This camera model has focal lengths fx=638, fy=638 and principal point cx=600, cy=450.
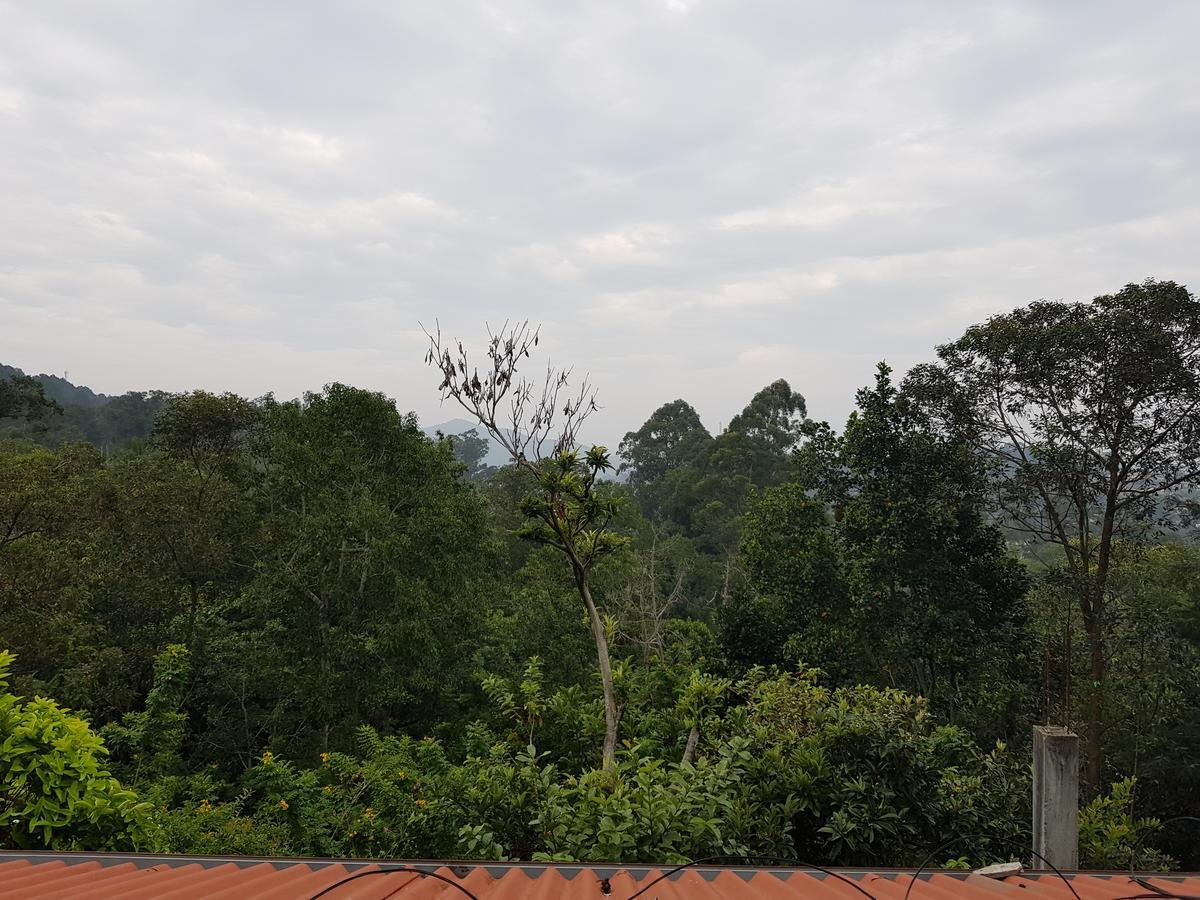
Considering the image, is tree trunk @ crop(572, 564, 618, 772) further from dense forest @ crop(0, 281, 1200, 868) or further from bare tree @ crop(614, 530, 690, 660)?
bare tree @ crop(614, 530, 690, 660)

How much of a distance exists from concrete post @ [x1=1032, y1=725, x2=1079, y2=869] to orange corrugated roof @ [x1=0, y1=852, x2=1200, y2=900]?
694mm

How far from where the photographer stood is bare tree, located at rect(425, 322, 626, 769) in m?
6.44

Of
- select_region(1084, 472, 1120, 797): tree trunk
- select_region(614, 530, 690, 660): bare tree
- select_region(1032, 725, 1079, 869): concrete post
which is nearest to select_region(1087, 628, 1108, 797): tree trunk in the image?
select_region(1084, 472, 1120, 797): tree trunk

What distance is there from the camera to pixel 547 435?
7301mm

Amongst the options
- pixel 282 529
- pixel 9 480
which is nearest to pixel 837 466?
pixel 282 529

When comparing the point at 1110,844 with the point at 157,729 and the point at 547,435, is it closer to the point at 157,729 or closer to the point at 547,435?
the point at 547,435

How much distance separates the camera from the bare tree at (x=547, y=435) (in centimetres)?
644

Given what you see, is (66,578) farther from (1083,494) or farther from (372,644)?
(1083,494)

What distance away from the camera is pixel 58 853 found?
2.89 metres

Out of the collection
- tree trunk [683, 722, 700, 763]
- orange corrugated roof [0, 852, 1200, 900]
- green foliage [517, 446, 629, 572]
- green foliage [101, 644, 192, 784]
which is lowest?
green foliage [101, 644, 192, 784]

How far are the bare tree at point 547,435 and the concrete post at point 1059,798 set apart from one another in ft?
12.0

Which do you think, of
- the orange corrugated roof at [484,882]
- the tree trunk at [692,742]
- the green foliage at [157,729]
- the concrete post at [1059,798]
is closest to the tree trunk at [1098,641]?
the tree trunk at [692,742]

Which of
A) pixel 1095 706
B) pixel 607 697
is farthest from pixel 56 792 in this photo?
pixel 1095 706

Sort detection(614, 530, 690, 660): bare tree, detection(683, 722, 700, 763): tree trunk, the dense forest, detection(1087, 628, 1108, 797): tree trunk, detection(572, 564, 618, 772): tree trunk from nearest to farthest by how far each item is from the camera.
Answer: detection(683, 722, 700, 763): tree trunk, detection(572, 564, 618, 772): tree trunk, the dense forest, detection(1087, 628, 1108, 797): tree trunk, detection(614, 530, 690, 660): bare tree
